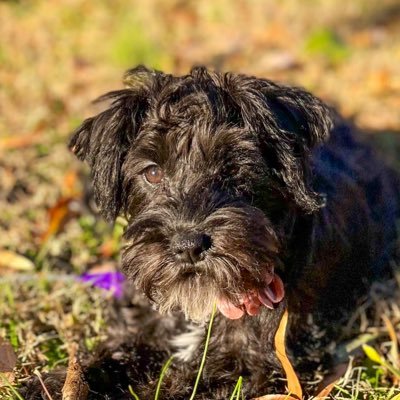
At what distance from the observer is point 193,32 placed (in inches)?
360

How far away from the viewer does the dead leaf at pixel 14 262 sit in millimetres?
5027

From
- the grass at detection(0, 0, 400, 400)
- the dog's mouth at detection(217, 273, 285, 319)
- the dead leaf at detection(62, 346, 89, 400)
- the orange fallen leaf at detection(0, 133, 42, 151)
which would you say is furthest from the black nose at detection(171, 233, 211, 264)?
the orange fallen leaf at detection(0, 133, 42, 151)

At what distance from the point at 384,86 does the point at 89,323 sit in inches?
182

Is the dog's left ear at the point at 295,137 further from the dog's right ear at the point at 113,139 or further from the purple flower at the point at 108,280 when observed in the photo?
the purple flower at the point at 108,280

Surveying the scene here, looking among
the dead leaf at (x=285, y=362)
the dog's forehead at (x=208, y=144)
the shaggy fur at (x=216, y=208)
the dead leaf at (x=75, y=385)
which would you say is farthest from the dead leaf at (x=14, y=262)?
the dead leaf at (x=285, y=362)

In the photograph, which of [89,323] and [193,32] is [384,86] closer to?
[193,32]

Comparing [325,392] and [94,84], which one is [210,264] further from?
[94,84]

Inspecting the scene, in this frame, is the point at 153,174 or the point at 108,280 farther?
the point at 108,280

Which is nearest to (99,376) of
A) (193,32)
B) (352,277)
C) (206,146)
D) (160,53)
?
(206,146)

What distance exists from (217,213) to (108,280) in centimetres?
159

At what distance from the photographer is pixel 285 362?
3617mm

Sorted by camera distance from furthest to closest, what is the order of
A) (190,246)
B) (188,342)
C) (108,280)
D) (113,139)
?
(108,280) < (188,342) < (113,139) < (190,246)

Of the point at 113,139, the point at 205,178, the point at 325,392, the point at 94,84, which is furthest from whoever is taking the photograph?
the point at 94,84

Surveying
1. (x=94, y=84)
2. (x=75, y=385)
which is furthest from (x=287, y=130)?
(x=94, y=84)
